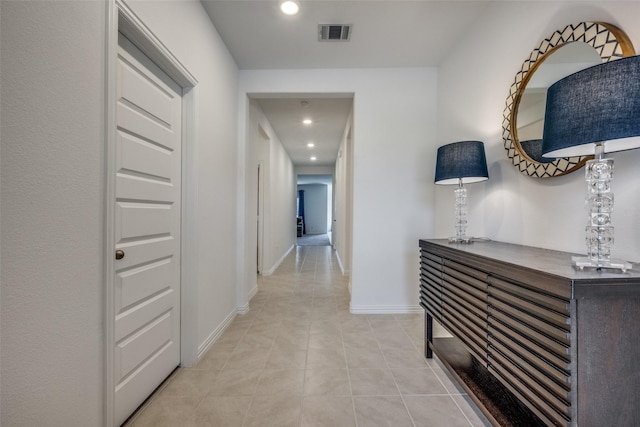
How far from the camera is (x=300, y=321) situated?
2807mm

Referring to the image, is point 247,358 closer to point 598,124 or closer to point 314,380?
point 314,380

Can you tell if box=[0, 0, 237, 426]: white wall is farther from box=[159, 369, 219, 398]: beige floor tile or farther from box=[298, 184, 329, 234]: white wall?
box=[298, 184, 329, 234]: white wall

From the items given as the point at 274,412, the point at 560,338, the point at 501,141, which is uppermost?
the point at 501,141

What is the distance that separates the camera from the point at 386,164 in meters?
3.01

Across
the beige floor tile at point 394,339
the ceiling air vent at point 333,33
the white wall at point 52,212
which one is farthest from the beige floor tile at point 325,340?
the ceiling air vent at point 333,33

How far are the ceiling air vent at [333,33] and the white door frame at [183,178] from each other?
1.20m

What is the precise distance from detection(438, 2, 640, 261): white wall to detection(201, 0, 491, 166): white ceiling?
230mm

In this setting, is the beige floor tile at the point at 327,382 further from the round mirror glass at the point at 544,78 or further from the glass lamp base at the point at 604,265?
the round mirror glass at the point at 544,78

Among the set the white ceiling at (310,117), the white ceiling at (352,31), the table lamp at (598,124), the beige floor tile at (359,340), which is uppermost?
the white ceiling at (352,31)

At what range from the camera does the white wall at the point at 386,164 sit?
9.84 ft

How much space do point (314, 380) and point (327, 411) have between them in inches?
Result: 11.3

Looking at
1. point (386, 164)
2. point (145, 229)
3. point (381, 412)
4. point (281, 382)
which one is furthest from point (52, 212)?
point (386, 164)

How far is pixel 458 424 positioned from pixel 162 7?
2.87m

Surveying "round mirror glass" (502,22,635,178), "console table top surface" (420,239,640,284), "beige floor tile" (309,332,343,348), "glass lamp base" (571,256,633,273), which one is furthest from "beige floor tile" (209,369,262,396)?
"round mirror glass" (502,22,635,178)
